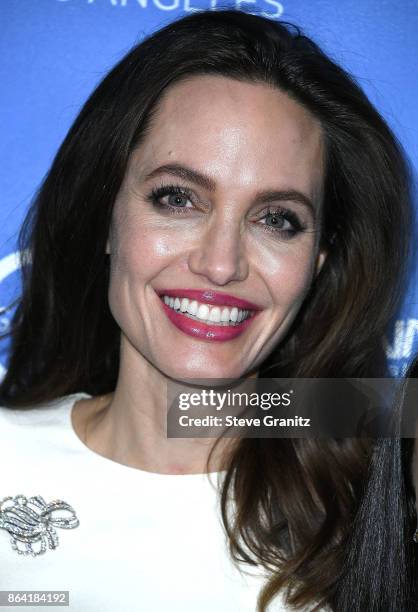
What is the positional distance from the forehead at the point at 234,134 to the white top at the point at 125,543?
2.09 ft

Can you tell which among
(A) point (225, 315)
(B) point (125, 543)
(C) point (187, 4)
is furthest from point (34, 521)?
(C) point (187, 4)

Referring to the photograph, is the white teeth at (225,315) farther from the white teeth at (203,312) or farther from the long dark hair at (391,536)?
the long dark hair at (391,536)

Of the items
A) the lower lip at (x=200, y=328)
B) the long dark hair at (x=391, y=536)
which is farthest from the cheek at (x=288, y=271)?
the long dark hair at (x=391, y=536)

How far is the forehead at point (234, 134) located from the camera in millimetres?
1650

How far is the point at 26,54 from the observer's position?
2.14m

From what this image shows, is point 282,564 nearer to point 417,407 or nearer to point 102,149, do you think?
point 417,407

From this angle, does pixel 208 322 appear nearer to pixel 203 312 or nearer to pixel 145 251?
pixel 203 312

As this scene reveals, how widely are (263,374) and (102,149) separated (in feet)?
2.06

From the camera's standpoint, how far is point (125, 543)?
68.1 inches

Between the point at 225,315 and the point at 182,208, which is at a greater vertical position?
the point at 182,208

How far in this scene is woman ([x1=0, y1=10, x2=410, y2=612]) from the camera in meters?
1.67

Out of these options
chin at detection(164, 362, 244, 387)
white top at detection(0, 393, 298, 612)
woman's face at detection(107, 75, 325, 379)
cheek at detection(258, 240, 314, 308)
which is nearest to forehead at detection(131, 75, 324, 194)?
woman's face at detection(107, 75, 325, 379)

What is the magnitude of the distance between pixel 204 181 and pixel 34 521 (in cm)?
77

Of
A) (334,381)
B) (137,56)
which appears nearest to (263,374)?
(334,381)
